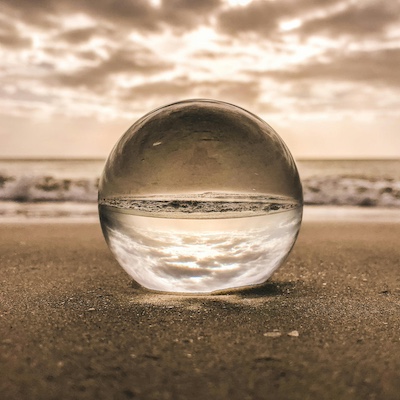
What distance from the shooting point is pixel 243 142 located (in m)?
2.65

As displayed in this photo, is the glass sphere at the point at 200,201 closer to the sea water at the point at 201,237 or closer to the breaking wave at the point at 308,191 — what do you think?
the sea water at the point at 201,237

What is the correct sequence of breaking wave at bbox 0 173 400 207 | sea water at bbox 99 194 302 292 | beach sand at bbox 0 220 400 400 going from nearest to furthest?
beach sand at bbox 0 220 400 400, sea water at bbox 99 194 302 292, breaking wave at bbox 0 173 400 207

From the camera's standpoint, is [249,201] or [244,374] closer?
[244,374]

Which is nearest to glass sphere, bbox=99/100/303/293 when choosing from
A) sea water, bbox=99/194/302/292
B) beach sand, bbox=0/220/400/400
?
sea water, bbox=99/194/302/292

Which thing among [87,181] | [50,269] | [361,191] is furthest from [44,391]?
[87,181]

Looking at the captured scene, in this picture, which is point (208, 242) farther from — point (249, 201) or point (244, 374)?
point (244, 374)

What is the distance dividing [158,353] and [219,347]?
0.85 feet

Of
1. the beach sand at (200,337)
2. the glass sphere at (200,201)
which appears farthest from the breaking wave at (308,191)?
the glass sphere at (200,201)

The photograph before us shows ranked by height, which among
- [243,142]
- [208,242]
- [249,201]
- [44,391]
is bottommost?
[44,391]

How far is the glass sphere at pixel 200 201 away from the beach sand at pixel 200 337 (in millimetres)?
205

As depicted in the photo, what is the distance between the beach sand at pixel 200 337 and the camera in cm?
167

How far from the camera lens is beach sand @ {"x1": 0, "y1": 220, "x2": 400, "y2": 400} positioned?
1670 mm

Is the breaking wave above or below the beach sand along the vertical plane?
above

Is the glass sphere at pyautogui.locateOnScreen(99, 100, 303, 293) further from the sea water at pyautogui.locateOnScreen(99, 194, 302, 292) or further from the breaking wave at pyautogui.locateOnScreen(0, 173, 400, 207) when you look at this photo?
the breaking wave at pyautogui.locateOnScreen(0, 173, 400, 207)
